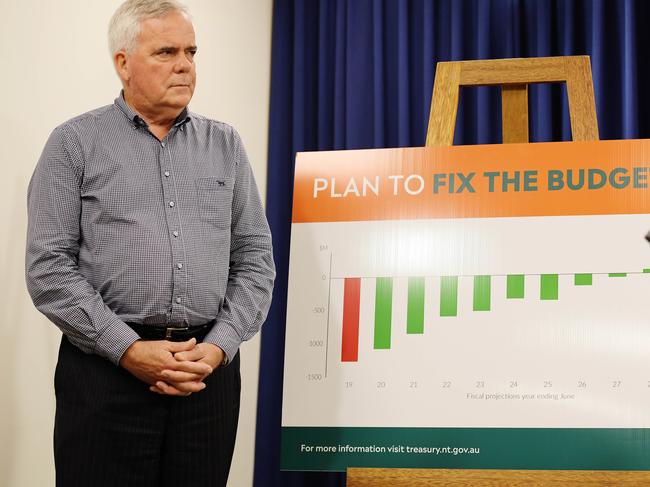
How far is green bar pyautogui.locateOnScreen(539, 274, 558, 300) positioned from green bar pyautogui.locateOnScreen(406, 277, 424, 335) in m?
0.28

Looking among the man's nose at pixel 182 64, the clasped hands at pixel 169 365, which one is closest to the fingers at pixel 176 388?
the clasped hands at pixel 169 365

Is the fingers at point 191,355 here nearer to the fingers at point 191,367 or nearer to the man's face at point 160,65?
the fingers at point 191,367

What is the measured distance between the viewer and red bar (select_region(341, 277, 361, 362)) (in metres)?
2.04

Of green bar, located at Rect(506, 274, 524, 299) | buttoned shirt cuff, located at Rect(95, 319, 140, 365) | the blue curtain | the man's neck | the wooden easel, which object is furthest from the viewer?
the blue curtain

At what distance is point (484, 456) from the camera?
190 cm

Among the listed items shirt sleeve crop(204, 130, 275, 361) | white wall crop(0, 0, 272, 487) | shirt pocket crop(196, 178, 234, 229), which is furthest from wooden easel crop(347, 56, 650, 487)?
white wall crop(0, 0, 272, 487)

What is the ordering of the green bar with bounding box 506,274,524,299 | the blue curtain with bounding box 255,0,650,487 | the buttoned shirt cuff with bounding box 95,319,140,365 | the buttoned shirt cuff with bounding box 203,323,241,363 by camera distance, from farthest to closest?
the blue curtain with bounding box 255,0,650,487 → the green bar with bounding box 506,274,524,299 → the buttoned shirt cuff with bounding box 203,323,241,363 → the buttoned shirt cuff with bounding box 95,319,140,365

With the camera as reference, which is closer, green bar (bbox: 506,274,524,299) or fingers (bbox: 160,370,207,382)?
fingers (bbox: 160,370,207,382)

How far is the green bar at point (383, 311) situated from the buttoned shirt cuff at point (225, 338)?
1.53 feet

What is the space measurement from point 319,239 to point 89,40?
2.66 ft

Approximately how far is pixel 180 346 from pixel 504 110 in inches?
44.1

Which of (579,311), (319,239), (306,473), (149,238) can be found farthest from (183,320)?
(306,473)

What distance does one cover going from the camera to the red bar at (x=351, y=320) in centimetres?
204

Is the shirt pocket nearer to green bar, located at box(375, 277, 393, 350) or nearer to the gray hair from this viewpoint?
the gray hair
